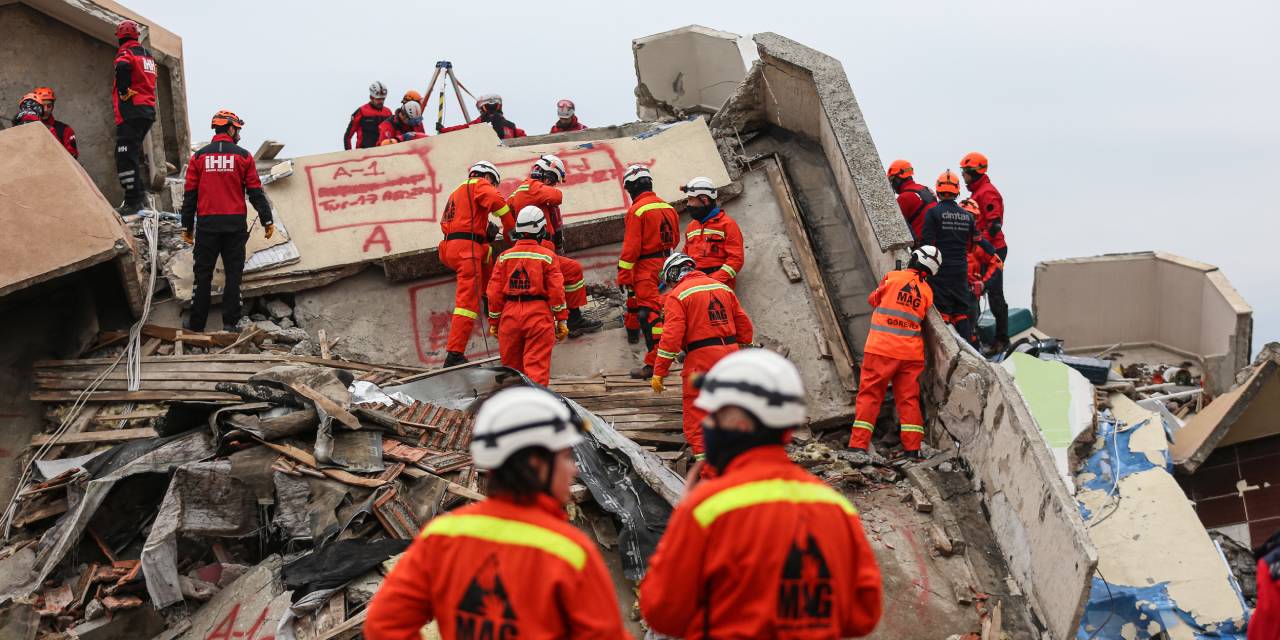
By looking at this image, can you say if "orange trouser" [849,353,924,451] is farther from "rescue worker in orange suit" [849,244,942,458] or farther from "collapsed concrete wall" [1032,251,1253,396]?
"collapsed concrete wall" [1032,251,1253,396]

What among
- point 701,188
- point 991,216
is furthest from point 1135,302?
point 701,188

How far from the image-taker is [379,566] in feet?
23.7

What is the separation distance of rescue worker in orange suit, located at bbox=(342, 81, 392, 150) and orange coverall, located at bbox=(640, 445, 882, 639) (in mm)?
12918

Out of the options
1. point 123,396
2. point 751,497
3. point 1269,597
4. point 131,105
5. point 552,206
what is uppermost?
point 131,105

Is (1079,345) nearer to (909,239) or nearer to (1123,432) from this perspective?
(1123,432)

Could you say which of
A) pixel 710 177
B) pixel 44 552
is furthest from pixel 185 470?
pixel 710 177

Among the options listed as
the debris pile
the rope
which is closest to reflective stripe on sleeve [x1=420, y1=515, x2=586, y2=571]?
the debris pile

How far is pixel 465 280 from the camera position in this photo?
1052 cm

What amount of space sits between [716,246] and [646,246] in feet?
2.14

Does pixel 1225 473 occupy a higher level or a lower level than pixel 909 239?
lower

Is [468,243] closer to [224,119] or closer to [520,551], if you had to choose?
[224,119]

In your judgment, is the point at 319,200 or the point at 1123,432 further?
the point at 319,200

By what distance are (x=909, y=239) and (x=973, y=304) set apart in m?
2.22

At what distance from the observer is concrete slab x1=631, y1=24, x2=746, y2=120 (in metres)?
16.7
